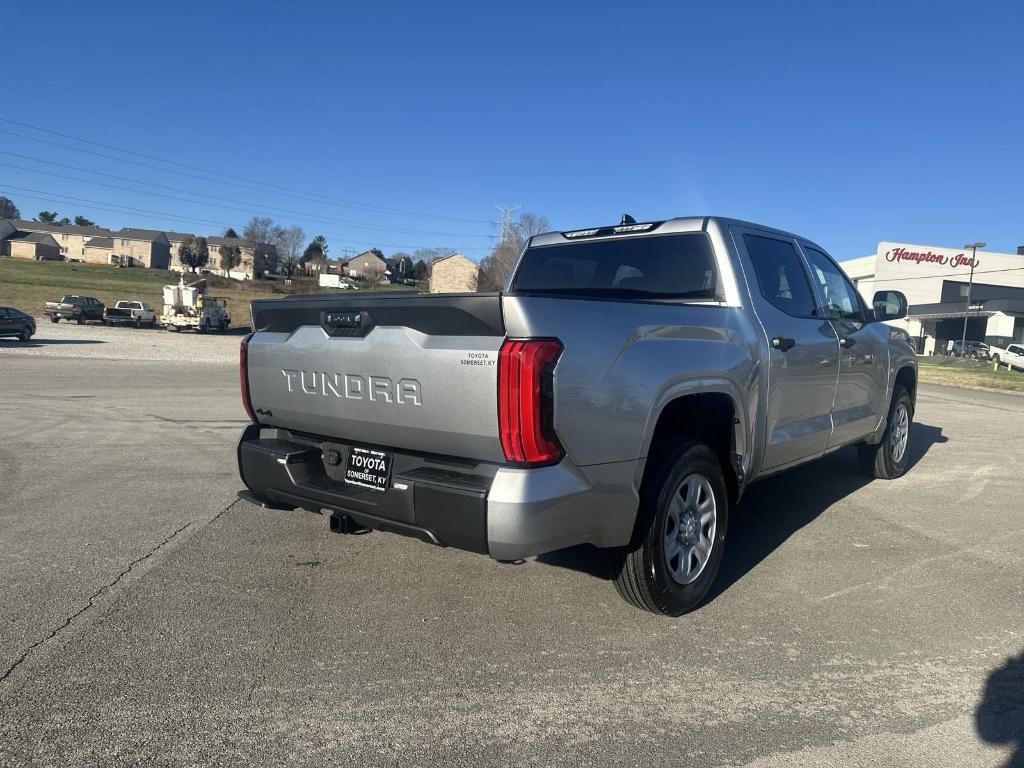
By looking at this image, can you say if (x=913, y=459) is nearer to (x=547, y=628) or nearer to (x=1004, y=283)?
(x=547, y=628)

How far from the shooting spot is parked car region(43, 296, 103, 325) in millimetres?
41344

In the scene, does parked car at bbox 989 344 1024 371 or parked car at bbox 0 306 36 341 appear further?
parked car at bbox 989 344 1024 371

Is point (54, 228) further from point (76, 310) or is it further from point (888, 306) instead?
point (888, 306)

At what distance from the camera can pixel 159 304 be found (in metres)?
54.6

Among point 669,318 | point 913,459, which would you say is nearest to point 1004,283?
point 913,459

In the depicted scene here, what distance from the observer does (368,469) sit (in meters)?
3.40

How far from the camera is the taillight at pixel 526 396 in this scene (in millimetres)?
2773

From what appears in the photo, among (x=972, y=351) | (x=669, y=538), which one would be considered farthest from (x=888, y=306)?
(x=972, y=351)

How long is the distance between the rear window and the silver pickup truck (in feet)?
0.04

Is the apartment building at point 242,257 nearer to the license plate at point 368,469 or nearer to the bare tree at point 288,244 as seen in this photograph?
the bare tree at point 288,244

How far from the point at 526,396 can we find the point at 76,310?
46.2 meters

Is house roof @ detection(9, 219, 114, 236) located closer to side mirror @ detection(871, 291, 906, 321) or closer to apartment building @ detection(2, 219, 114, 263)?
apartment building @ detection(2, 219, 114, 263)

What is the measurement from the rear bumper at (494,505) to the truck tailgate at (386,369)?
12cm

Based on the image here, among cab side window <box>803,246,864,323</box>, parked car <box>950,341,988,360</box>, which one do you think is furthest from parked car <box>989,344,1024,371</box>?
cab side window <box>803,246,864,323</box>
